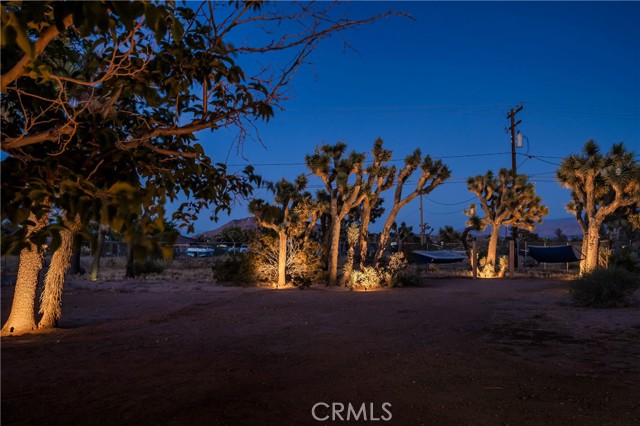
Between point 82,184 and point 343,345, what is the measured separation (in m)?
5.93

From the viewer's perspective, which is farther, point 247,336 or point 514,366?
point 247,336

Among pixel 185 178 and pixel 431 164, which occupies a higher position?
pixel 431 164

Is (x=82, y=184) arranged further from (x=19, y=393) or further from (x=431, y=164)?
(x=431, y=164)

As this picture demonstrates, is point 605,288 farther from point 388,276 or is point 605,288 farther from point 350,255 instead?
point 350,255

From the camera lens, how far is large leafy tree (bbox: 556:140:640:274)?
2138 cm

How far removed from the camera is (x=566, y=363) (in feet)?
21.6

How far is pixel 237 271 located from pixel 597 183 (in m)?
17.1

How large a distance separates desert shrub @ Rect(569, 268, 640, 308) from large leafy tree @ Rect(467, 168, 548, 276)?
13.2 m

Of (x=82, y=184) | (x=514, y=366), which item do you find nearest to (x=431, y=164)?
(x=514, y=366)

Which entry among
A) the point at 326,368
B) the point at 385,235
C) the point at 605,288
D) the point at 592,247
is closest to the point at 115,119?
the point at 326,368

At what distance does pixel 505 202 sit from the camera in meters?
26.5

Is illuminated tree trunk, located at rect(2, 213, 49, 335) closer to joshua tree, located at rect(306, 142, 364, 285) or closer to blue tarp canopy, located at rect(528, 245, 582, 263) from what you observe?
joshua tree, located at rect(306, 142, 364, 285)

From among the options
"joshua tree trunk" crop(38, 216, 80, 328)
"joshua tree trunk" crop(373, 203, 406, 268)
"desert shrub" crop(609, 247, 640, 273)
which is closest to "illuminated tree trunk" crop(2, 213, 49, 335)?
"joshua tree trunk" crop(38, 216, 80, 328)

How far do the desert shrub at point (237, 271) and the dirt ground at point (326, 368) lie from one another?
9.08 metres
